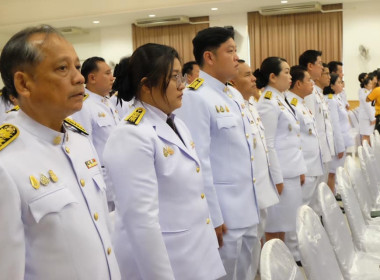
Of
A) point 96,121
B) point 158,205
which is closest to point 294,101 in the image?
point 96,121

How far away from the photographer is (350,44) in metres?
9.83

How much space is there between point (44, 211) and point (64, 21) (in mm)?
10098

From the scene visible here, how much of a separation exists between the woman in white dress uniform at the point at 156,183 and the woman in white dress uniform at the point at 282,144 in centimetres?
150

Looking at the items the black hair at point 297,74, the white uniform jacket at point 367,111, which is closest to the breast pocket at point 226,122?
the black hair at point 297,74

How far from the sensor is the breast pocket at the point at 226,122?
89.7 inches

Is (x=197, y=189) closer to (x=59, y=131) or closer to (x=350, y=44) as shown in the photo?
(x=59, y=131)

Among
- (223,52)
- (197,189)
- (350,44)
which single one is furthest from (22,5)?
(197,189)

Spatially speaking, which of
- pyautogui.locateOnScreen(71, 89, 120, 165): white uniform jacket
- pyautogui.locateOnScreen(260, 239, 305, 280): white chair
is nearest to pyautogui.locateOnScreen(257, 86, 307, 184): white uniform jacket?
pyautogui.locateOnScreen(71, 89, 120, 165): white uniform jacket

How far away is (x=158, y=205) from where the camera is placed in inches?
63.5

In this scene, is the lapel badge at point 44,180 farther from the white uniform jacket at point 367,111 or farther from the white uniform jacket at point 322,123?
the white uniform jacket at point 367,111

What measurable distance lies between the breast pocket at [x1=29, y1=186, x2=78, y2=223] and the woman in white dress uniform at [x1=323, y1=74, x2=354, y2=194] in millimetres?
4192

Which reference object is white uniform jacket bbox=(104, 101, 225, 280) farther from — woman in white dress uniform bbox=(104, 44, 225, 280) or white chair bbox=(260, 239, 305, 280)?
white chair bbox=(260, 239, 305, 280)

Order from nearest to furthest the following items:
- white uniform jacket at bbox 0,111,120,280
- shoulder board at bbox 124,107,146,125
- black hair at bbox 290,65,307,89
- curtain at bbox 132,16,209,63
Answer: white uniform jacket at bbox 0,111,120,280 → shoulder board at bbox 124,107,146,125 → black hair at bbox 290,65,307,89 → curtain at bbox 132,16,209,63

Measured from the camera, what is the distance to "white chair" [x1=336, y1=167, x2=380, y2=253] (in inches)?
89.3
